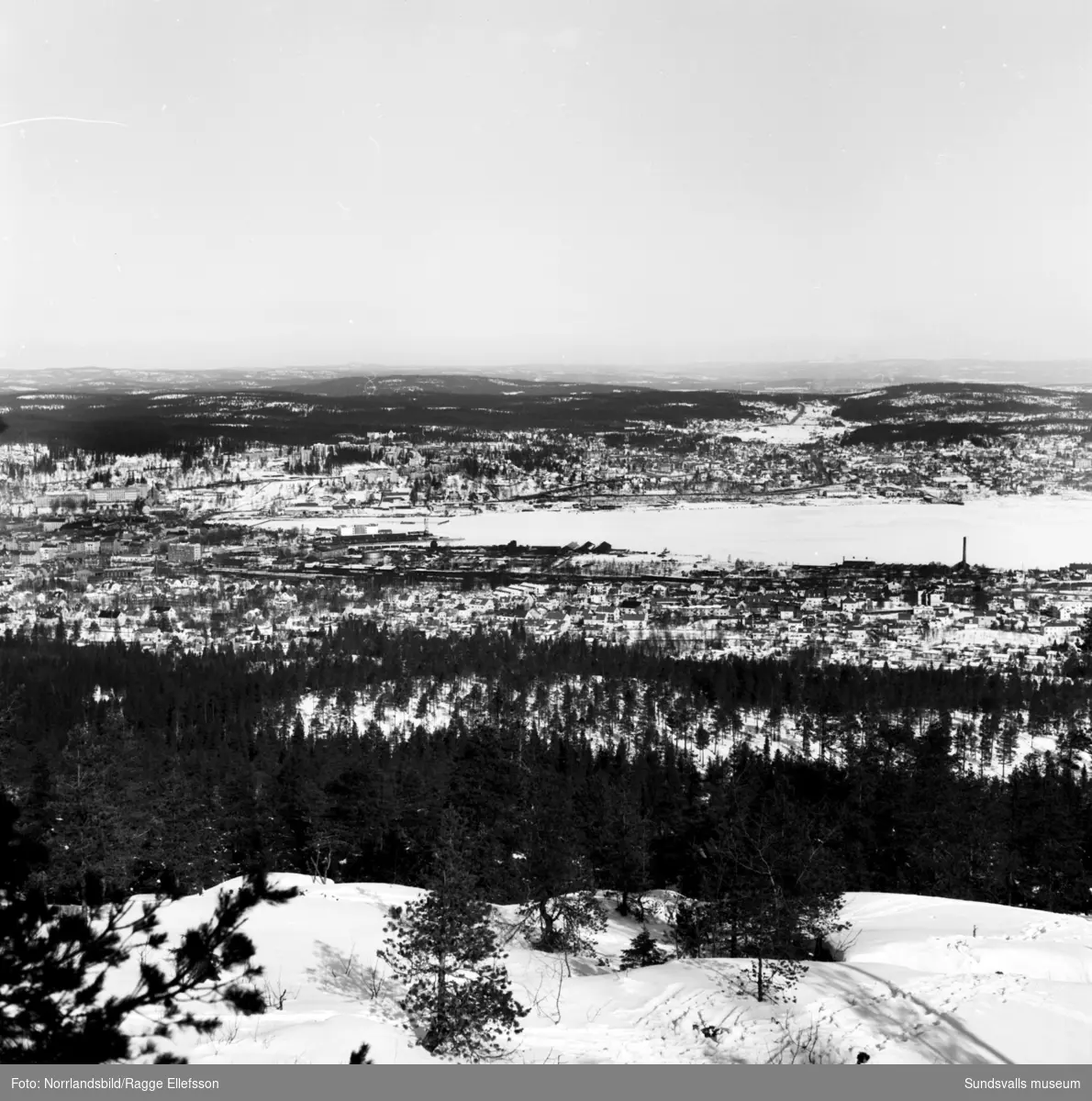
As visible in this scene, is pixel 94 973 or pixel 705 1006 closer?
pixel 94 973

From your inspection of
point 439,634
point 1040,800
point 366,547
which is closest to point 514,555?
point 366,547

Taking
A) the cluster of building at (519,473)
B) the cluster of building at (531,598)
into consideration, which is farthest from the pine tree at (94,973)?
the cluster of building at (519,473)

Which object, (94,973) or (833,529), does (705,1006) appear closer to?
(94,973)

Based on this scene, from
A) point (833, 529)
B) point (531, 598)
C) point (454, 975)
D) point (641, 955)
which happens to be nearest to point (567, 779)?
point (641, 955)

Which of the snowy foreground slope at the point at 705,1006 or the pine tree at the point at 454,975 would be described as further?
the pine tree at the point at 454,975

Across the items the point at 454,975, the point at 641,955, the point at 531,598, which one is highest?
the point at 454,975

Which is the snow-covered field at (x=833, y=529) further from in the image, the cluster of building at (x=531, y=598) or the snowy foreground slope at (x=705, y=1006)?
the snowy foreground slope at (x=705, y=1006)
